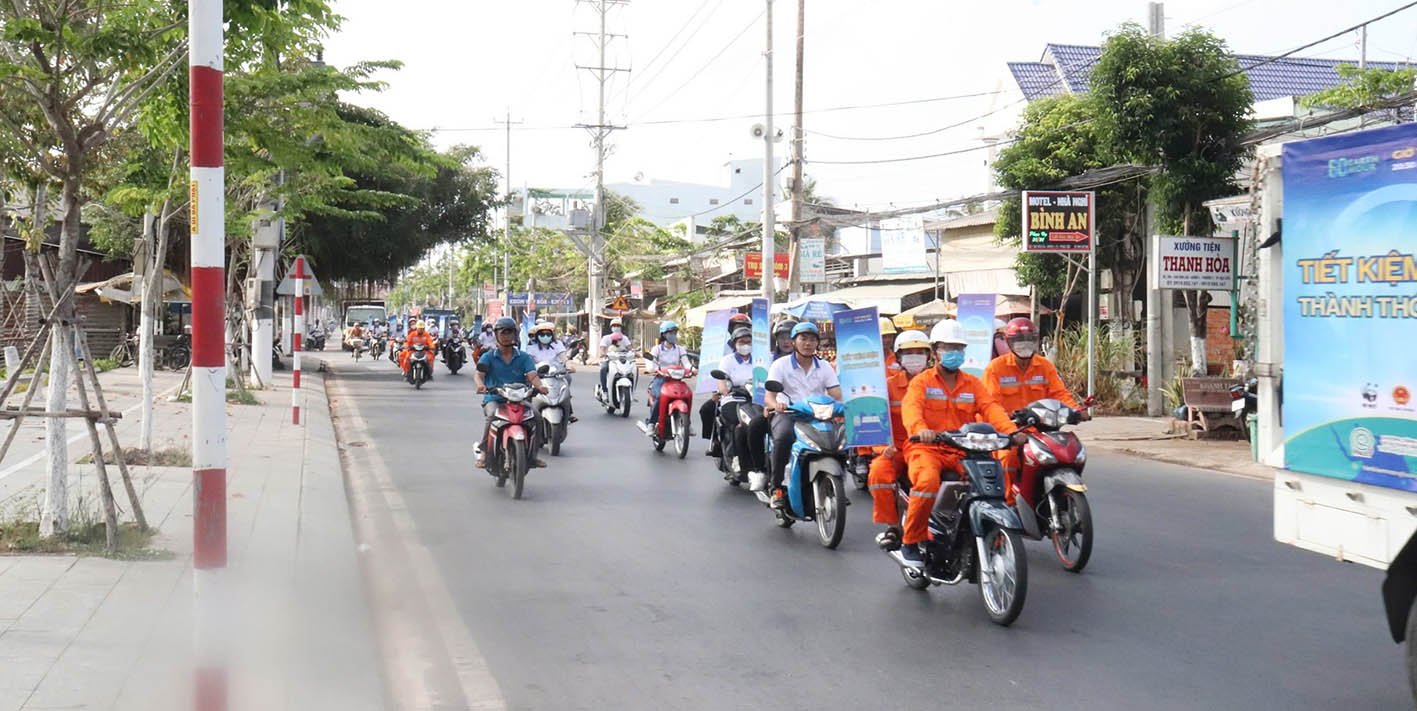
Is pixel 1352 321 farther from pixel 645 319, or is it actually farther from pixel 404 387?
pixel 645 319

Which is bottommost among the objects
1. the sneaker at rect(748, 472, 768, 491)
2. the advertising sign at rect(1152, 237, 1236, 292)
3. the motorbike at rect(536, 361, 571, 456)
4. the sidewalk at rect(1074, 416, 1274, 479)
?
the sidewalk at rect(1074, 416, 1274, 479)

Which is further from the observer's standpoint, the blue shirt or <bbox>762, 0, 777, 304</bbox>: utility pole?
<bbox>762, 0, 777, 304</bbox>: utility pole

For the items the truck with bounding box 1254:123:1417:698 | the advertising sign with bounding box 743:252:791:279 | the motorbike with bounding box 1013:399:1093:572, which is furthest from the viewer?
the advertising sign with bounding box 743:252:791:279

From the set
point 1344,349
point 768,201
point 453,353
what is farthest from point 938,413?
point 453,353

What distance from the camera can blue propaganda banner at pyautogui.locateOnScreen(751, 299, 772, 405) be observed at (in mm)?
12297

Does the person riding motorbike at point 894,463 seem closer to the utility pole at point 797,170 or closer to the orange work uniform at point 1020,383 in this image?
the orange work uniform at point 1020,383

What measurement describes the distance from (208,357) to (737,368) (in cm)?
918

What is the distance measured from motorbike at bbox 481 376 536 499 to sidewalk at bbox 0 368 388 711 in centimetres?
162

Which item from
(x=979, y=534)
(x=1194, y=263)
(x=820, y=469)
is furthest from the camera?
(x=1194, y=263)

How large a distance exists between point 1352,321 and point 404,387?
91.8ft

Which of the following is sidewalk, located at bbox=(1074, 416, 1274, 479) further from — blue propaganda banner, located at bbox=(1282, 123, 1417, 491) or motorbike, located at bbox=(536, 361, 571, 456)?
blue propaganda banner, located at bbox=(1282, 123, 1417, 491)

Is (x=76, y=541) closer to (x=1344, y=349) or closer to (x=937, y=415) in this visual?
(x=937, y=415)

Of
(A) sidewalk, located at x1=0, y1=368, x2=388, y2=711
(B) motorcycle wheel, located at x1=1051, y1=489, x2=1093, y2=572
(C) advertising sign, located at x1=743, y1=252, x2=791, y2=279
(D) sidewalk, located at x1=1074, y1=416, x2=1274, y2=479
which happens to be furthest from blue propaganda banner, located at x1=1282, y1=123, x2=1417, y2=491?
(C) advertising sign, located at x1=743, y1=252, x2=791, y2=279

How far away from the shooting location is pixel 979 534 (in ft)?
22.8
